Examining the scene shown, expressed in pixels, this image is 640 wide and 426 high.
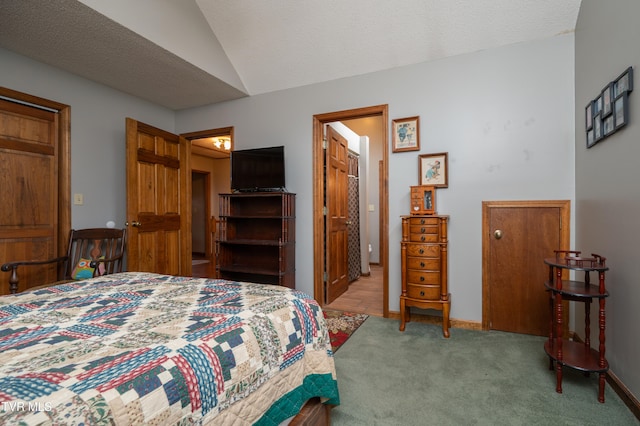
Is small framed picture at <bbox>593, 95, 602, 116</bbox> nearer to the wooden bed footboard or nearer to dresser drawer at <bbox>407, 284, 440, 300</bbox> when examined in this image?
dresser drawer at <bbox>407, 284, 440, 300</bbox>

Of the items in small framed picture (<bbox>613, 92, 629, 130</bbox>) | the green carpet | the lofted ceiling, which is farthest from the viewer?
the lofted ceiling

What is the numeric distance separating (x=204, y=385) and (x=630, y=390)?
2.19 meters

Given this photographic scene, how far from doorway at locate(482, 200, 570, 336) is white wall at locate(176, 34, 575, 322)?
2.9 inches

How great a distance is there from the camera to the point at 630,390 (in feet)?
5.51

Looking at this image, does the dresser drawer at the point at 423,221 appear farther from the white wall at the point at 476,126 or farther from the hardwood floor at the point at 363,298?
the hardwood floor at the point at 363,298

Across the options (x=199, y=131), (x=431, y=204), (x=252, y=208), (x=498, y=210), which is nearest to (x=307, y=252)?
(x=252, y=208)

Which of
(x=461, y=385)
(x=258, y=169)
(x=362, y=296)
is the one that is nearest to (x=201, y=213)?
(x=258, y=169)

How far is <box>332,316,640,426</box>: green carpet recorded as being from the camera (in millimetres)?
1624

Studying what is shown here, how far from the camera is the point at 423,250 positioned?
2748 mm

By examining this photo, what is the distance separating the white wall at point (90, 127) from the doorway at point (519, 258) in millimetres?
3942

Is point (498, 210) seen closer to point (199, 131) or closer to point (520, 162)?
point (520, 162)

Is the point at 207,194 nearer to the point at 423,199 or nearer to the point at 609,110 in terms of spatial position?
the point at 423,199

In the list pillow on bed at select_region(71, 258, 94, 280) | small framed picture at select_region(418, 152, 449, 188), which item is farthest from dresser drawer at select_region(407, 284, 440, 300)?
pillow on bed at select_region(71, 258, 94, 280)

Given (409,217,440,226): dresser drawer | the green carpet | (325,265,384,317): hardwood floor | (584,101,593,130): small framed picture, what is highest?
(584,101,593,130): small framed picture
